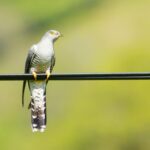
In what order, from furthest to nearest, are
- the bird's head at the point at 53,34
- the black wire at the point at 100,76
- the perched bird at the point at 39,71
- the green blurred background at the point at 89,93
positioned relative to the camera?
the green blurred background at the point at 89,93 < the bird's head at the point at 53,34 < the perched bird at the point at 39,71 < the black wire at the point at 100,76

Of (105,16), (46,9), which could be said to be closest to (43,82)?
(105,16)

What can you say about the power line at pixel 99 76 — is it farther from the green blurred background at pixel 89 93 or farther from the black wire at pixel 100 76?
the green blurred background at pixel 89 93

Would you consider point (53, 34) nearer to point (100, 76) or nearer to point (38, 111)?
point (38, 111)

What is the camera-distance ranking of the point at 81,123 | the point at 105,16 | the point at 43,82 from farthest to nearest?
the point at 105,16 < the point at 81,123 < the point at 43,82

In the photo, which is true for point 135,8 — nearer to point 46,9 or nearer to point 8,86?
point 46,9

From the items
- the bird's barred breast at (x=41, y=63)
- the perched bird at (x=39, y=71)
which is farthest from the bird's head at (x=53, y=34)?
the bird's barred breast at (x=41, y=63)
